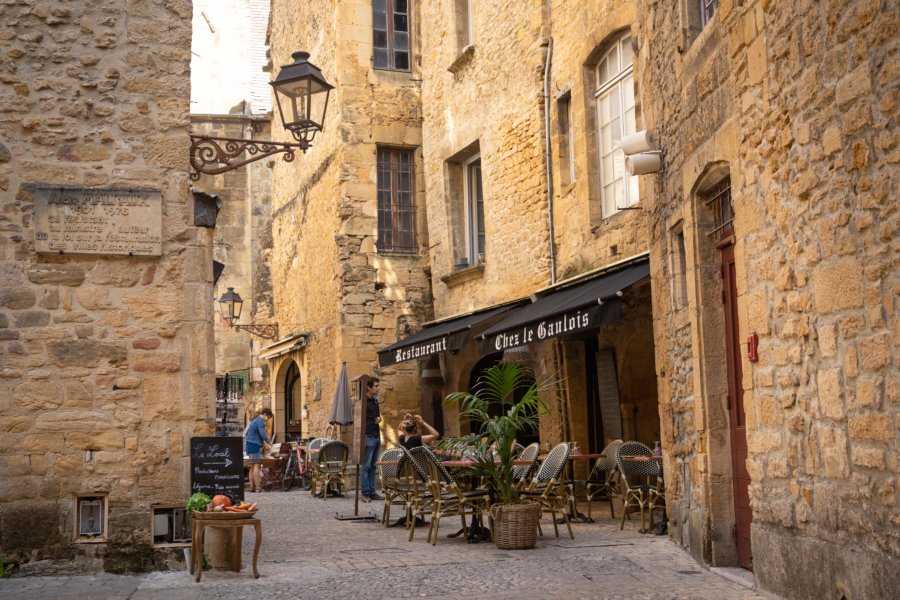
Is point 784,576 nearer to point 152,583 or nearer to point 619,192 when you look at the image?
point 152,583

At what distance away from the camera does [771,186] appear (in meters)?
5.59

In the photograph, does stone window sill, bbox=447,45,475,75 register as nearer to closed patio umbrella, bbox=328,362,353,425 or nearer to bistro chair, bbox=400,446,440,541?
closed patio umbrella, bbox=328,362,353,425

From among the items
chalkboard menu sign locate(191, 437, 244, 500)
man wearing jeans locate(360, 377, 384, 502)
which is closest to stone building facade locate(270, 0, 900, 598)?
man wearing jeans locate(360, 377, 384, 502)

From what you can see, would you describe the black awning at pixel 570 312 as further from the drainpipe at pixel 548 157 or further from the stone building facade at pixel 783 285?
the stone building facade at pixel 783 285

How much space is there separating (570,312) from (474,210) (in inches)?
246

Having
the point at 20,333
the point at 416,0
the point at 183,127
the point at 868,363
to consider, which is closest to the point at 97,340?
the point at 20,333

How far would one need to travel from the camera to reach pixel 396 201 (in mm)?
16516

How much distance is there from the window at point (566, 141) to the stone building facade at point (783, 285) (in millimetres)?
3930

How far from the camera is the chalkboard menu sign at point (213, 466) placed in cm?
733

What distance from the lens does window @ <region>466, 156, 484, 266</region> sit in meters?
15.2

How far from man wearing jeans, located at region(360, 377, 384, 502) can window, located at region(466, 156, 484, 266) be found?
12.1ft

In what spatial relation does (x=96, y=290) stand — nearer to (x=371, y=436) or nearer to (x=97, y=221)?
(x=97, y=221)

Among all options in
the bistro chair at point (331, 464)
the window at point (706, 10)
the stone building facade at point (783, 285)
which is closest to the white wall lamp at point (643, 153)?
the stone building facade at point (783, 285)

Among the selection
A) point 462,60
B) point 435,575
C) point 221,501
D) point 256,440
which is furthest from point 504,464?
point 462,60
